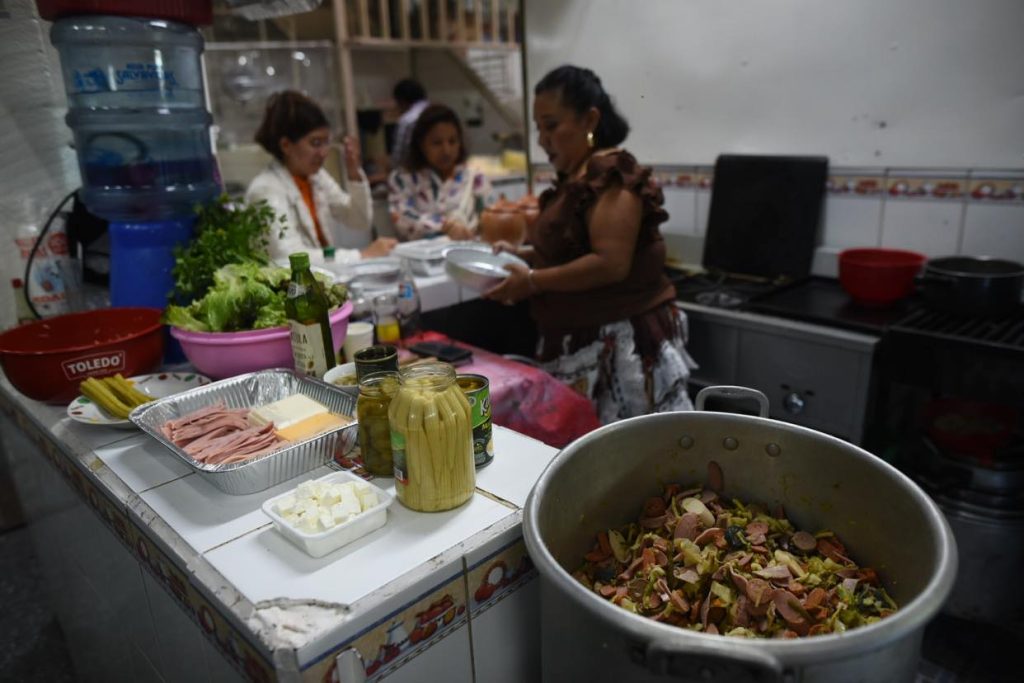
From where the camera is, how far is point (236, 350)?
4.45 feet

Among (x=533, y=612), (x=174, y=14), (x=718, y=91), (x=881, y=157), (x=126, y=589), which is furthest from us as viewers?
(x=718, y=91)

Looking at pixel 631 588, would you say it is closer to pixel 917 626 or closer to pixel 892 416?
pixel 917 626

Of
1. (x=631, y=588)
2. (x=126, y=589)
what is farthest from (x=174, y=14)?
(x=631, y=588)

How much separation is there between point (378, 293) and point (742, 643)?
142 cm

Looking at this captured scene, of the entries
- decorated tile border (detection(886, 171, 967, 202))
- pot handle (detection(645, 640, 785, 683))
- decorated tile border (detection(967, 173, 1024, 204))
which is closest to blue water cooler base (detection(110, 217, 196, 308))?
pot handle (detection(645, 640, 785, 683))

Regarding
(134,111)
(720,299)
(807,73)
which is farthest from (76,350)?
(807,73)

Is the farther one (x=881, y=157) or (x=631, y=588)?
(x=881, y=157)

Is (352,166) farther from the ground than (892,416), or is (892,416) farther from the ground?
(352,166)

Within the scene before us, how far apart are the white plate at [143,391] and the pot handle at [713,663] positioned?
98 centimetres

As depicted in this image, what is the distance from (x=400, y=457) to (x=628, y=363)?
3.86 ft

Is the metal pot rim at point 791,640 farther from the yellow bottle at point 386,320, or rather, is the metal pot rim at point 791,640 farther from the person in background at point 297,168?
the person in background at point 297,168

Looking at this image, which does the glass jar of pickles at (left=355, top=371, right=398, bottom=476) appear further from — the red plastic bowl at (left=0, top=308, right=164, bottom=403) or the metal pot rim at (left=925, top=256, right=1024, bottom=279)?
the metal pot rim at (left=925, top=256, right=1024, bottom=279)

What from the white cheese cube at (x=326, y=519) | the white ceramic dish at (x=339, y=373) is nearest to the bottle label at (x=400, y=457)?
the white cheese cube at (x=326, y=519)

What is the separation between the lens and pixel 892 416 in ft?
6.78
